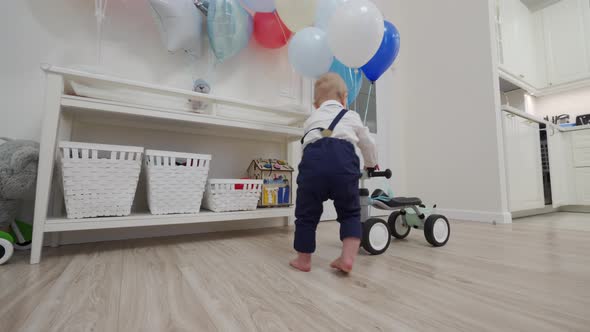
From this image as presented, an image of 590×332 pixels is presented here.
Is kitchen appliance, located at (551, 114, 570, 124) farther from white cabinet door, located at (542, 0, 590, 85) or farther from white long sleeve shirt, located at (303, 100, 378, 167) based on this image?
white long sleeve shirt, located at (303, 100, 378, 167)

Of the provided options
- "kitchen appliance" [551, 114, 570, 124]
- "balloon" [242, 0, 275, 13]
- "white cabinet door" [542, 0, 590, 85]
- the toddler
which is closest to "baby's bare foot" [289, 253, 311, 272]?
the toddler

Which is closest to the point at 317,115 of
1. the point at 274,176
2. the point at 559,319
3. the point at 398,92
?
the point at 274,176

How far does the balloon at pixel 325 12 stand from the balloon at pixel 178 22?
1.99 ft

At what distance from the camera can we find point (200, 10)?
1.33m

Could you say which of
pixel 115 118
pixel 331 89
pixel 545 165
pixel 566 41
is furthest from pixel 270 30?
pixel 566 41

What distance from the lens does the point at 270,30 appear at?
61.6 inches

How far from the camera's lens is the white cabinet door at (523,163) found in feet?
6.56

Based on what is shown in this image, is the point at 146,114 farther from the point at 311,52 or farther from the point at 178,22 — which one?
the point at 311,52

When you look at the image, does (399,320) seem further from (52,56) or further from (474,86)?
(474,86)

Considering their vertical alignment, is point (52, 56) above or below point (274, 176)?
above

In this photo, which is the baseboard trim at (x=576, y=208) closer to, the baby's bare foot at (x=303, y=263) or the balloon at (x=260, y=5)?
the baby's bare foot at (x=303, y=263)

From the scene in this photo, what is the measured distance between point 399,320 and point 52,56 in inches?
66.5

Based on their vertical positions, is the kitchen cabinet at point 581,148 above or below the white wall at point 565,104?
below

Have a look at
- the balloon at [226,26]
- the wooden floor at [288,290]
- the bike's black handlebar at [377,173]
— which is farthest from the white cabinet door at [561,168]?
the balloon at [226,26]
